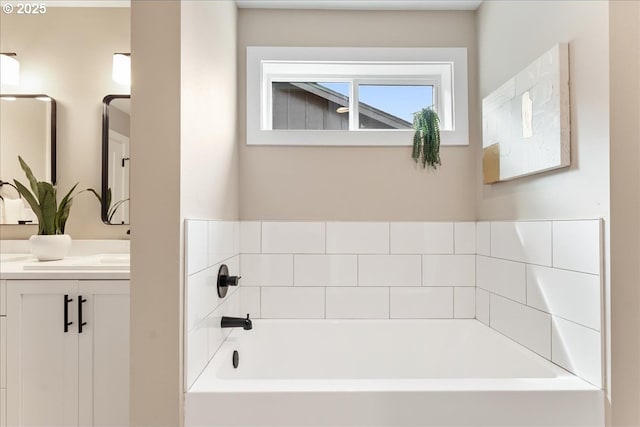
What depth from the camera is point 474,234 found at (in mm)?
2174

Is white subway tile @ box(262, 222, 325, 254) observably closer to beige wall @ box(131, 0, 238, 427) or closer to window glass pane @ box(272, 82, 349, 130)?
window glass pane @ box(272, 82, 349, 130)

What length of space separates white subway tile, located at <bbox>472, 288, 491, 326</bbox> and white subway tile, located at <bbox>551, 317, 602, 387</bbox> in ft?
1.88

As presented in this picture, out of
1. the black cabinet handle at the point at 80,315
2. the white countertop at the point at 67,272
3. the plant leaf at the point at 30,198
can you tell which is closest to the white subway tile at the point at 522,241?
the white countertop at the point at 67,272

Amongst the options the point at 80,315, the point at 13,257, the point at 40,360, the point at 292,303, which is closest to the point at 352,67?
Result: the point at 292,303

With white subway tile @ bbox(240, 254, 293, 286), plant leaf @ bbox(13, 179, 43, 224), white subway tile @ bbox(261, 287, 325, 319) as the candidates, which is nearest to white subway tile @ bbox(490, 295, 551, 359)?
white subway tile @ bbox(261, 287, 325, 319)

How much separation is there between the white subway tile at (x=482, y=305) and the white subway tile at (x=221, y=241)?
1355 mm

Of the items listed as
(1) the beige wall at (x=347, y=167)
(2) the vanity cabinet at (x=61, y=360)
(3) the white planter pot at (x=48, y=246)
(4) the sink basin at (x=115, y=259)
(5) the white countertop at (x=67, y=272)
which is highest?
(1) the beige wall at (x=347, y=167)

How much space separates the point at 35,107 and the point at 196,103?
154cm

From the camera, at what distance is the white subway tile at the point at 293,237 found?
2158mm

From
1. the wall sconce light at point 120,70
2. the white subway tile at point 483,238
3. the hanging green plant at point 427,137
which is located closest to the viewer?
the white subway tile at point 483,238

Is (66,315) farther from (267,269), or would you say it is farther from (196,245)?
(267,269)

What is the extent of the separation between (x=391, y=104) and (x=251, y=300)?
142 centimetres

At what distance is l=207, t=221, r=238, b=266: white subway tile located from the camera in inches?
60.3

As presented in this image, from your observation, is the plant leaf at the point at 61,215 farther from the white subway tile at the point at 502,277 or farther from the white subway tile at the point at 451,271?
the white subway tile at the point at 502,277
